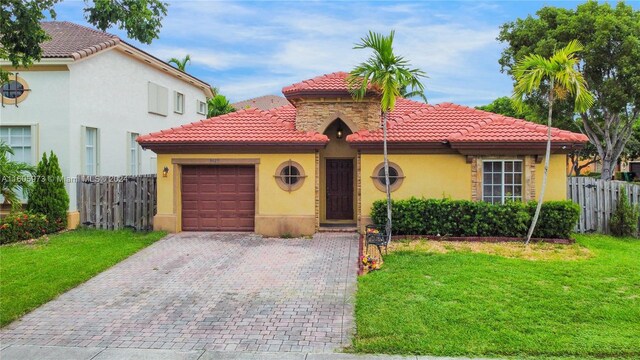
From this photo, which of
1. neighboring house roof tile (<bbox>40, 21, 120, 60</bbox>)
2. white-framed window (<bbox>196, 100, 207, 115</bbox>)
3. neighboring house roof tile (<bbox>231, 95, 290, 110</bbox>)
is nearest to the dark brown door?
neighboring house roof tile (<bbox>40, 21, 120, 60</bbox>)

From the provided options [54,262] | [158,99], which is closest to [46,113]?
[54,262]

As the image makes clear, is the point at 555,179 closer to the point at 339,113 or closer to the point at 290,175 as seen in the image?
the point at 339,113

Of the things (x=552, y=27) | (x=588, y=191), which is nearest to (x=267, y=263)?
(x=588, y=191)

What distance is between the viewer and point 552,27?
77.1 feet

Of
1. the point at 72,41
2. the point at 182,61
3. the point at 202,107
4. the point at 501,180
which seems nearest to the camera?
the point at 501,180

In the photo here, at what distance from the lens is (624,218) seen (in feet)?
47.9

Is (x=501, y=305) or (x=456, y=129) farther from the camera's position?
(x=456, y=129)

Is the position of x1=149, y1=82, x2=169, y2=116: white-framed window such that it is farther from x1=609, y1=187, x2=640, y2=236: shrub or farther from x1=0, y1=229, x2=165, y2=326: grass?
x1=609, y1=187, x2=640, y2=236: shrub

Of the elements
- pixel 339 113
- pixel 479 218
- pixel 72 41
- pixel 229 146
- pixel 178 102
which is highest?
pixel 72 41

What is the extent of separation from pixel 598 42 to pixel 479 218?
1380 centimetres

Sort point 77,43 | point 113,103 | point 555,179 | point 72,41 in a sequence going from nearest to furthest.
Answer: point 555,179, point 77,43, point 72,41, point 113,103

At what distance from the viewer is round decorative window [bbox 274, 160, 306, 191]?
591 inches

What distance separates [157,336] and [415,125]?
11128mm

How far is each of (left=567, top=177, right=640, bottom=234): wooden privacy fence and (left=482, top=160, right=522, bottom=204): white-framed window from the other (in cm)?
249
